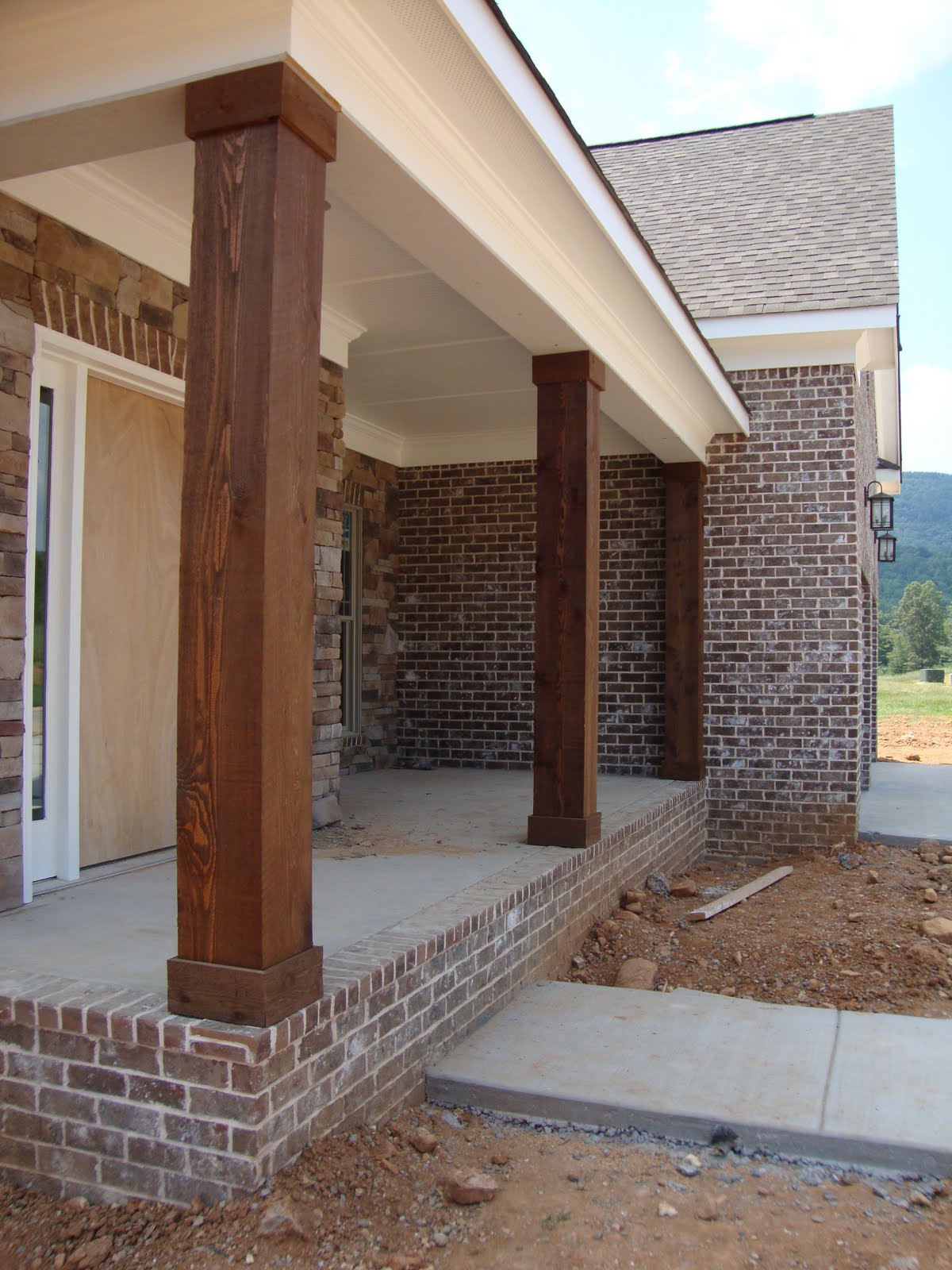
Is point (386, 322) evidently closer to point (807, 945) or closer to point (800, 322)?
point (800, 322)

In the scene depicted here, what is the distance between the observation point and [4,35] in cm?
311

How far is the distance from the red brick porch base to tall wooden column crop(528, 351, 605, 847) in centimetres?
202

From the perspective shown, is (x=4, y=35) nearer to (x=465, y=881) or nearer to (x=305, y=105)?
(x=305, y=105)

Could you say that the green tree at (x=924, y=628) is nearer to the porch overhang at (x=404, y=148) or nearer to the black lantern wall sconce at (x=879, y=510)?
the black lantern wall sconce at (x=879, y=510)

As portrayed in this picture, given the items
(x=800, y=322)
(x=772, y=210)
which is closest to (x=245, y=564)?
(x=800, y=322)

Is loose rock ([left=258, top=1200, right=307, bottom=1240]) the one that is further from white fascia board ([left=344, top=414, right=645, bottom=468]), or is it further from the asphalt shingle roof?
the asphalt shingle roof

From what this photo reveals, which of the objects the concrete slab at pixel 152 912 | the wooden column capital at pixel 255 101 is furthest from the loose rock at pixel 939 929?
the wooden column capital at pixel 255 101

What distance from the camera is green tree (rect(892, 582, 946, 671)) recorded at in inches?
2047

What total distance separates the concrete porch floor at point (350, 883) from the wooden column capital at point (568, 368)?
2407 mm

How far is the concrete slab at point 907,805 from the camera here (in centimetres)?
835

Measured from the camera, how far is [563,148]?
13.8ft

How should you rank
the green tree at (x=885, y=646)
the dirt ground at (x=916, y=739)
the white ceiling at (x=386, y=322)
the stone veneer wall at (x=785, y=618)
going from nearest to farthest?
the white ceiling at (x=386, y=322)
the stone veneer wall at (x=785, y=618)
the dirt ground at (x=916, y=739)
the green tree at (x=885, y=646)

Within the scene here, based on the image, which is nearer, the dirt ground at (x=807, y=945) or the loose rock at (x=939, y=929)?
the dirt ground at (x=807, y=945)

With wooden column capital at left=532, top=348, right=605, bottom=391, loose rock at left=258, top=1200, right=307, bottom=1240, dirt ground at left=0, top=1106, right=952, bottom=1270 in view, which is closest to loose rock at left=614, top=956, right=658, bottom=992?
dirt ground at left=0, top=1106, right=952, bottom=1270
